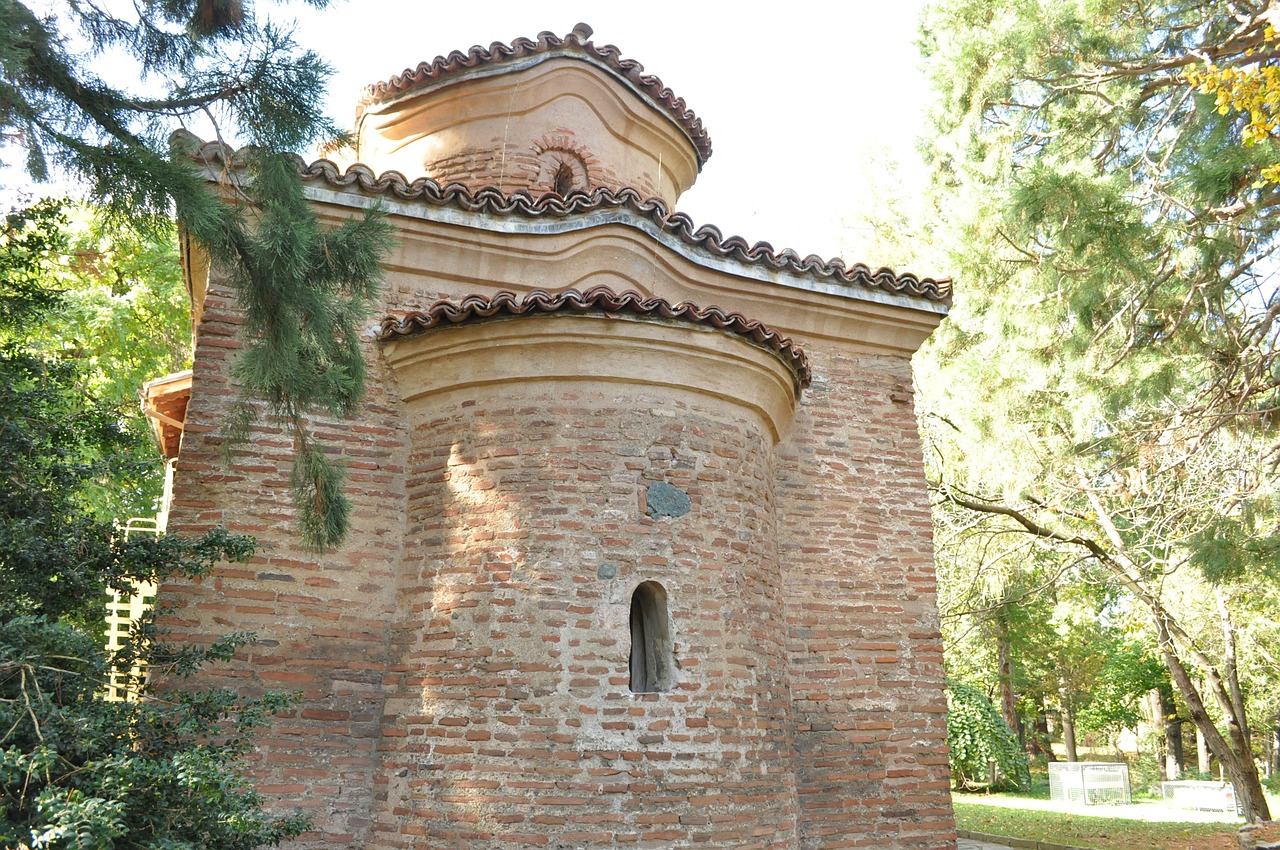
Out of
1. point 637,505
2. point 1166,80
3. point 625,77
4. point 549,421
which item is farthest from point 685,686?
point 1166,80

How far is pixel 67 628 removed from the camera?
395 cm

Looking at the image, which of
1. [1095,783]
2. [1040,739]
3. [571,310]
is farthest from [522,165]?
[1040,739]

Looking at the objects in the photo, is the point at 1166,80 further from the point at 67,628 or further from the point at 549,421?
the point at 67,628

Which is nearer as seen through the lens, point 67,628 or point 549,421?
point 67,628

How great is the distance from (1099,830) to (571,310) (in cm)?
1163

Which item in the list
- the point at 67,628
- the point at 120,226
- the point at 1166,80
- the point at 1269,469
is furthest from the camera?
the point at 1166,80

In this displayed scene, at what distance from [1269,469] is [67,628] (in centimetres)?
825

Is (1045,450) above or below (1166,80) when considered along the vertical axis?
below

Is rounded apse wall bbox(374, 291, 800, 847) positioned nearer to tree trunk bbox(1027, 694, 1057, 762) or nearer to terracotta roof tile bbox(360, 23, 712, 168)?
terracotta roof tile bbox(360, 23, 712, 168)

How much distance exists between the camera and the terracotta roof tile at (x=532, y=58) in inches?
345

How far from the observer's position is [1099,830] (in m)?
13.1

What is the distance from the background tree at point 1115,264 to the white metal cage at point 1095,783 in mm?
8559

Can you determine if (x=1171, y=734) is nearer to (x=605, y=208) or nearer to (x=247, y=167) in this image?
(x=605, y=208)

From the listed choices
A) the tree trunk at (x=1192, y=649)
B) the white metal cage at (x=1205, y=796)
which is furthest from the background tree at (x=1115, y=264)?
the white metal cage at (x=1205, y=796)
